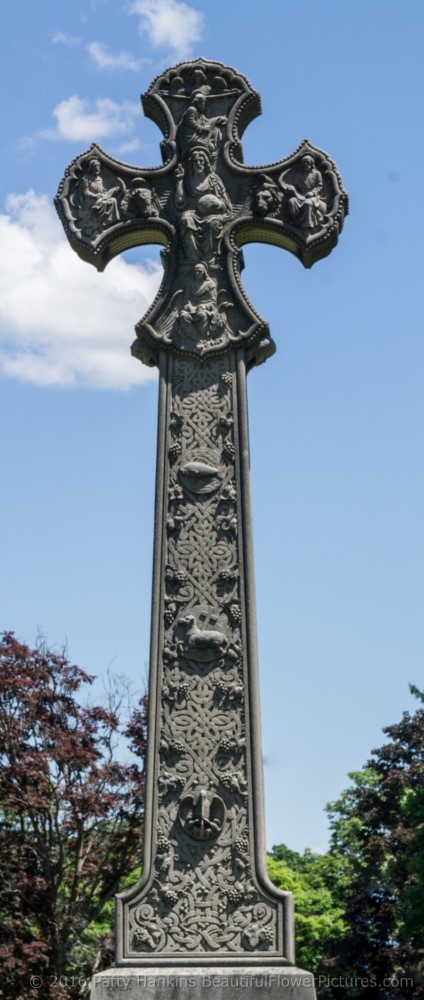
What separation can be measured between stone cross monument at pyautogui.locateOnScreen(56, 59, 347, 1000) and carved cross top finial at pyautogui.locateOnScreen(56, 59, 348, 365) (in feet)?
0.04

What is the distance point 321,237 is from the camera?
29.2 feet

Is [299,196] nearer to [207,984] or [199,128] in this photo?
[199,128]

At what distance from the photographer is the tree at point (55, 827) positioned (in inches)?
802

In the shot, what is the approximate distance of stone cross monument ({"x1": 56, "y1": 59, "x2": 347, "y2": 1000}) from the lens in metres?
7.05

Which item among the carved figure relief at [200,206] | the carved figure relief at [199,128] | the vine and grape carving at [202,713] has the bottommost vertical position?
the vine and grape carving at [202,713]

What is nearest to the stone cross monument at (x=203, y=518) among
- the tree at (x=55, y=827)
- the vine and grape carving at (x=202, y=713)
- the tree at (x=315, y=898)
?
the vine and grape carving at (x=202, y=713)

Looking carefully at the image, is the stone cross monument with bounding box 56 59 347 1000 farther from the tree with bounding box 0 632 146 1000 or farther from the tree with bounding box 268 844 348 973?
the tree with bounding box 268 844 348 973

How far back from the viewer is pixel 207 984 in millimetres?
6734

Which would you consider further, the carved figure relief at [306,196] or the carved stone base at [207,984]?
the carved figure relief at [306,196]

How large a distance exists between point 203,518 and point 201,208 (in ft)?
7.98

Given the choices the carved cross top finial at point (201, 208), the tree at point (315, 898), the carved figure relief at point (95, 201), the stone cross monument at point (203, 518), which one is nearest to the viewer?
the stone cross monument at point (203, 518)

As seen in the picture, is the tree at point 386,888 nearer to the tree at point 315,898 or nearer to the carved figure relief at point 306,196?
the tree at point 315,898

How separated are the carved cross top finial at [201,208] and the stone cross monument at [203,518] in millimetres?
12

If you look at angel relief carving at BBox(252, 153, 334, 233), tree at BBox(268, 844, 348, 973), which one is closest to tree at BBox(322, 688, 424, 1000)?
tree at BBox(268, 844, 348, 973)
